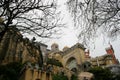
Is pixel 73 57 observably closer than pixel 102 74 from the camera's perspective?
No

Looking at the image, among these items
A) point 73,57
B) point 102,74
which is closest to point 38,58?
point 102,74

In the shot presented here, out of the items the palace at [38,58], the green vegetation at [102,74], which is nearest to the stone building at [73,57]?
the palace at [38,58]

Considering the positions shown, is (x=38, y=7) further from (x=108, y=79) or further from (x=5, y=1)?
(x=108, y=79)

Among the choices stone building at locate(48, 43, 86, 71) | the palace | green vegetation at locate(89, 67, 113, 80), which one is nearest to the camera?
the palace

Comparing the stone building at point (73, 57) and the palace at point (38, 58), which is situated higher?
the stone building at point (73, 57)

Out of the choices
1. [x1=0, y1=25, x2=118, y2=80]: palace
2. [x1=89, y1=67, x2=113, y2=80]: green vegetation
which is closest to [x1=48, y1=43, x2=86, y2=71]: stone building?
[x1=0, y1=25, x2=118, y2=80]: palace

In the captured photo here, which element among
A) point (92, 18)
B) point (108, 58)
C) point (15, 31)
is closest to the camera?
point (92, 18)

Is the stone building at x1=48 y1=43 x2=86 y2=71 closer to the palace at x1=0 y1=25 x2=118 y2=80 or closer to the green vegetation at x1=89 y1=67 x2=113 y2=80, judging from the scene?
the palace at x1=0 y1=25 x2=118 y2=80

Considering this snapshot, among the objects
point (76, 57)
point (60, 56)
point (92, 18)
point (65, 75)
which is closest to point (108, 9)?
point (92, 18)

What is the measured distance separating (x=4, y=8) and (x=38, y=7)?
2218mm

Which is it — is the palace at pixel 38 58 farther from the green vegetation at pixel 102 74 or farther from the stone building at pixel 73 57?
the green vegetation at pixel 102 74

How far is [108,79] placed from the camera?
25672 mm

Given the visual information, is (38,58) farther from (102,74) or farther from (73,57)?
(73,57)

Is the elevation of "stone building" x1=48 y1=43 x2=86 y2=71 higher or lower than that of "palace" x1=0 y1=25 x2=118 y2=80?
higher
